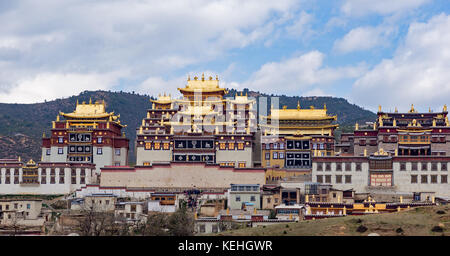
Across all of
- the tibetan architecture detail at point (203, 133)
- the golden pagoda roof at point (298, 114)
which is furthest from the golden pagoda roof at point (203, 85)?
the golden pagoda roof at point (298, 114)

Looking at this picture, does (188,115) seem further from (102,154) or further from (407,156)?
(407,156)

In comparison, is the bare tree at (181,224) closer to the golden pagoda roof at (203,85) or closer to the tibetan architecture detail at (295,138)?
the tibetan architecture detail at (295,138)

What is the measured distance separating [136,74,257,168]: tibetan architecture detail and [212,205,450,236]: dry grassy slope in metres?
36.8

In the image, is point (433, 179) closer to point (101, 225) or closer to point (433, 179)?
point (433, 179)

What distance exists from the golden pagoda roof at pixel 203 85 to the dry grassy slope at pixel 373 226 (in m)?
55.2

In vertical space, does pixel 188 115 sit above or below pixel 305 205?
above

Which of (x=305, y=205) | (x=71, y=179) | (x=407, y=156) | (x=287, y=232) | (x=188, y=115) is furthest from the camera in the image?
(x=188, y=115)

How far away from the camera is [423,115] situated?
11794 centimetres

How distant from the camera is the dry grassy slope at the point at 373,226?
72.6 meters

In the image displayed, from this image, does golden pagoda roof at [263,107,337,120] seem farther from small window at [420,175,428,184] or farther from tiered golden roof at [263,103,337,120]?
small window at [420,175,428,184]

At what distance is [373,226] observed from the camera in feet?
244

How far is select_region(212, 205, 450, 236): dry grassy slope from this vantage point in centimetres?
7256
